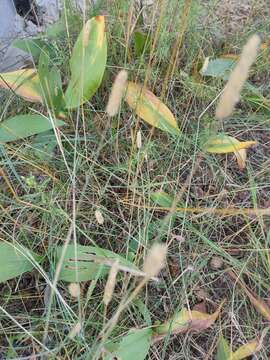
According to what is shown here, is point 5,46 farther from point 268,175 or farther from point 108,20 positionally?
point 268,175

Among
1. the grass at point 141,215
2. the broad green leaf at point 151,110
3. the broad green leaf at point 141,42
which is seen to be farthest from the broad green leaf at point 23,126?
the broad green leaf at point 141,42

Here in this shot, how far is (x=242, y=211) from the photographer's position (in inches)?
36.4

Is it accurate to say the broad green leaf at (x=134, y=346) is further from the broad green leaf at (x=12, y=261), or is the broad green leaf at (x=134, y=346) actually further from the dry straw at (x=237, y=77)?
the dry straw at (x=237, y=77)

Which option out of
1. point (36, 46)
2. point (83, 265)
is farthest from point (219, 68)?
point (83, 265)

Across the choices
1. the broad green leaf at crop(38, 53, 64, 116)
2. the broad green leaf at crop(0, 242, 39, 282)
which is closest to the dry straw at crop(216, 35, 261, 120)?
the broad green leaf at crop(0, 242, 39, 282)

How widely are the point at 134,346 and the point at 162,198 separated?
276 mm

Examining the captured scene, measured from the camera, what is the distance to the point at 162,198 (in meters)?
0.97

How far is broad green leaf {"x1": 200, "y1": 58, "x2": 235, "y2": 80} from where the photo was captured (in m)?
1.14

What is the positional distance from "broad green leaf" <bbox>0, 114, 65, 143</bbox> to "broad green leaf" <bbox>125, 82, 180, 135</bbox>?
17 cm

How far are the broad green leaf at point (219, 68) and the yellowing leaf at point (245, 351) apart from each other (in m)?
0.56

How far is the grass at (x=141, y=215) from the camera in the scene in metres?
0.87

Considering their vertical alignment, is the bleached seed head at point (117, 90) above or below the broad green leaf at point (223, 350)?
above

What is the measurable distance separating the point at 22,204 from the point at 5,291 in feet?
0.50

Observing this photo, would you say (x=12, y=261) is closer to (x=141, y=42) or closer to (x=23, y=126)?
(x=23, y=126)
